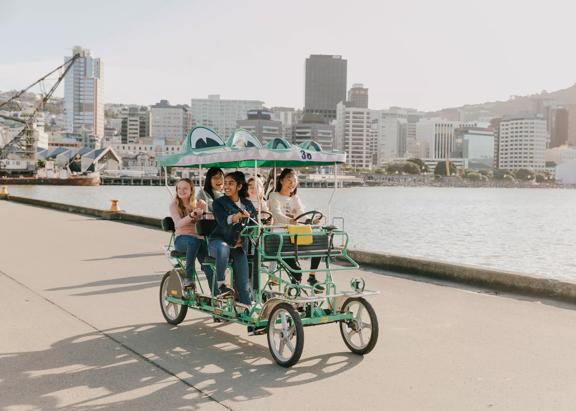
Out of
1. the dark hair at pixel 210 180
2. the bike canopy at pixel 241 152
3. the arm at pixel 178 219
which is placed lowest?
the arm at pixel 178 219

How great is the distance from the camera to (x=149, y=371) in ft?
20.0

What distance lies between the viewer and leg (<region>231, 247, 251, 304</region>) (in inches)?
276

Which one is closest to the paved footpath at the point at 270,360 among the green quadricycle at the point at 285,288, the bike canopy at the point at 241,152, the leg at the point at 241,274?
the green quadricycle at the point at 285,288

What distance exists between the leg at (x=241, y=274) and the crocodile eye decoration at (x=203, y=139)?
1433mm

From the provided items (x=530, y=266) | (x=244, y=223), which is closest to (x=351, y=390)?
(x=244, y=223)

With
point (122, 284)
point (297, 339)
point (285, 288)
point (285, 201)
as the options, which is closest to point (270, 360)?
point (297, 339)

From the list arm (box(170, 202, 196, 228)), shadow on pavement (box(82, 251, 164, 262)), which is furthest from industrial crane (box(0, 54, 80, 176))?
arm (box(170, 202, 196, 228))

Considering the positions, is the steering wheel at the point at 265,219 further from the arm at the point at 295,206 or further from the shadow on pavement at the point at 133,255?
the shadow on pavement at the point at 133,255

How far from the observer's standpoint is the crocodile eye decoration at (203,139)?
8.01m

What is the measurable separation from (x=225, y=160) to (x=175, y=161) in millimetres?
1162

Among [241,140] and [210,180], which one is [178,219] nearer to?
[210,180]

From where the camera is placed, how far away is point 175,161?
8.25m

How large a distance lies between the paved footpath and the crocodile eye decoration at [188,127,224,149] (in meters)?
2.05

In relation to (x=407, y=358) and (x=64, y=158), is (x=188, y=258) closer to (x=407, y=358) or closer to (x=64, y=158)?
(x=407, y=358)
